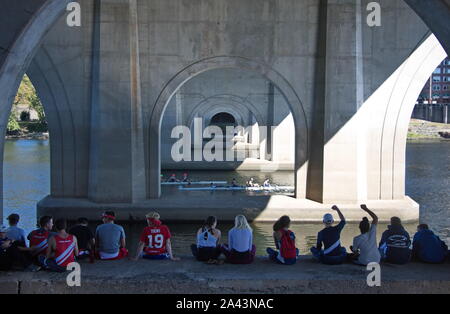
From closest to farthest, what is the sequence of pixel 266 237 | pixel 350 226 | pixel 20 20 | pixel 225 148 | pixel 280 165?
pixel 20 20, pixel 266 237, pixel 350 226, pixel 280 165, pixel 225 148

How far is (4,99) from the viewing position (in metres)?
8.40

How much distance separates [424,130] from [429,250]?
79929 mm

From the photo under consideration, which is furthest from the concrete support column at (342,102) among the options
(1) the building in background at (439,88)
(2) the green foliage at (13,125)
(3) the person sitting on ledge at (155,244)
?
(1) the building in background at (439,88)

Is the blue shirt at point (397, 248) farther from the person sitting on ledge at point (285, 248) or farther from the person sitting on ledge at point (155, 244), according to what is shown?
the person sitting on ledge at point (155, 244)

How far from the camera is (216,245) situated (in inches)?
343

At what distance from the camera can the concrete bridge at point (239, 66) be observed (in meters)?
20.9

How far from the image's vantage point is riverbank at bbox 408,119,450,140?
82188 mm

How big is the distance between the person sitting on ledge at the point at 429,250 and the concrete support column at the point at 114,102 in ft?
45.8

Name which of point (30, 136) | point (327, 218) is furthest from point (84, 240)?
point (30, 136)

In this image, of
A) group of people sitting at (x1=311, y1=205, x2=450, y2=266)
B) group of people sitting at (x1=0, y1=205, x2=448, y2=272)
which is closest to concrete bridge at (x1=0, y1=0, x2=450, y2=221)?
group of people sitting at (x1=0, y1=205, x2=448, y2=272)

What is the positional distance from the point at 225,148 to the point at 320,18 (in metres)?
28.5

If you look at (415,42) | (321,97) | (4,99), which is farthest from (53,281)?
(415,42)

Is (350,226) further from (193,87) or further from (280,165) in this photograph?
(193,87)

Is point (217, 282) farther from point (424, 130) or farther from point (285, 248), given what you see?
point (424, 130)
